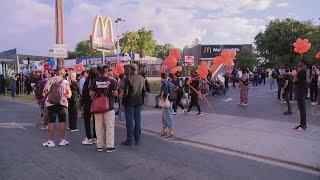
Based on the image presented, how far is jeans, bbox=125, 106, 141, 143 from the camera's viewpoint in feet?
33.8

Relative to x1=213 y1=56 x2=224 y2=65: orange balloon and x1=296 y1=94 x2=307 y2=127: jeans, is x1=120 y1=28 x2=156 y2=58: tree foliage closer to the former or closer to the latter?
x1=213 y1=56 x2=224 y2=65: orange balloon

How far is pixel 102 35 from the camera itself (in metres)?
21.8

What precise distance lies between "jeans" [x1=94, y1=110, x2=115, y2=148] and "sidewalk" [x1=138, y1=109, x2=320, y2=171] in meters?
2.41

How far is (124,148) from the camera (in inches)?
397

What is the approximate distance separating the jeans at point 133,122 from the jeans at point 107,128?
2.44ft

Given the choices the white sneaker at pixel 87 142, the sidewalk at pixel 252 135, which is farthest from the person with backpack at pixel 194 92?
the white sneaker at pixel 87 142

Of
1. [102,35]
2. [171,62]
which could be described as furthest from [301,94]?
[102,35]

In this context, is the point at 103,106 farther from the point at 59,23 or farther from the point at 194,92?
the point at 59,23

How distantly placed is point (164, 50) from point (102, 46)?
9345 centimetres

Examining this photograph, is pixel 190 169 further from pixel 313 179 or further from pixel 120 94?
pixel 120 94

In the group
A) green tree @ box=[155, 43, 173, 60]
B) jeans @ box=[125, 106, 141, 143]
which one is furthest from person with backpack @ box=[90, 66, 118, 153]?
green tree @ box=[155, 43, 173, 60]

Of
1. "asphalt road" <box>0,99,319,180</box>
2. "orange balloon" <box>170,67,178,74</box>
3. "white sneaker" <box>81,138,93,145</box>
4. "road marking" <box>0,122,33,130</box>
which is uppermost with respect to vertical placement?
"orange balloon" <box>170,67,178,74</box>

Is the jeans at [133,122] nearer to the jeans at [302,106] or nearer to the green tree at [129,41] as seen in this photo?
the jeans at [302,106]

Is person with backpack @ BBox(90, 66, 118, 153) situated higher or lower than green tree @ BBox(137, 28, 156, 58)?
lower
